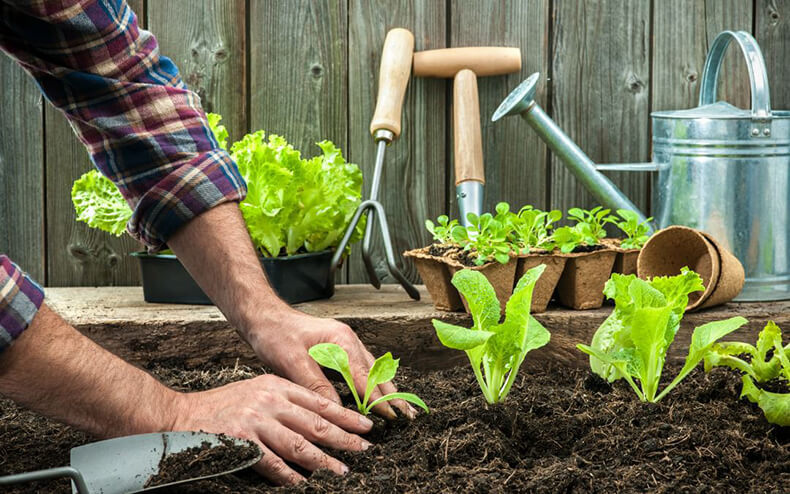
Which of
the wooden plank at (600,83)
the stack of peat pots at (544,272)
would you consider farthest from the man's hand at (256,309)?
the wooden plank at (600,83)

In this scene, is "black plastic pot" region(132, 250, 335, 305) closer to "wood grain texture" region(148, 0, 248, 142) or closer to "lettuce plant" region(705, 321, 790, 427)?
"wood grain texture" region(148, 0, 248, 142)

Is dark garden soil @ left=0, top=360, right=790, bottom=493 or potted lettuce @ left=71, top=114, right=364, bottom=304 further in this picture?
potted lettuce @ left=71, top=114, right=364, bottom=304

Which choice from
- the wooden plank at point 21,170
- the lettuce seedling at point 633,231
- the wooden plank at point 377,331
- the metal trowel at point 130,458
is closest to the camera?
the metal trowel at point 130,458

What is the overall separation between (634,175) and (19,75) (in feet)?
4.53

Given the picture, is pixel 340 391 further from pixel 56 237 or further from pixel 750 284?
pixel 56 237

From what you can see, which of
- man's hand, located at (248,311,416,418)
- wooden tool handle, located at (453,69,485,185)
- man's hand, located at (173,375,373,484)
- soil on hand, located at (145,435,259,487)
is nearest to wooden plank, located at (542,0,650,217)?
wooden tool handle, located at (453,69,485,185)

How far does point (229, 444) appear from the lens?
84 centimetres

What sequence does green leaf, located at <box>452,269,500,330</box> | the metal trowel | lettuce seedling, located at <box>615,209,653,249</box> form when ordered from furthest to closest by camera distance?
lettuce seedling, located at <box>615,209,653,249</box>
green leaf, located at <box>452,269,500,330</box>
the metal trowel

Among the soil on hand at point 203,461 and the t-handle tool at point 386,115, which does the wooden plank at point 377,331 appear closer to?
the t-handle tool at point 386,115

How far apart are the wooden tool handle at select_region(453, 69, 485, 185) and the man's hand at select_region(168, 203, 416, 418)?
2.12ft

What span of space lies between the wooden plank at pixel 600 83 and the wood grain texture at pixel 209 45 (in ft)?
2.30

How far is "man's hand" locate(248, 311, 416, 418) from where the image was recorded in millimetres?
1005

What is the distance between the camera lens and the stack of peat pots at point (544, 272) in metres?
1.43

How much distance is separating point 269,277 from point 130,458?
0.80 meters
